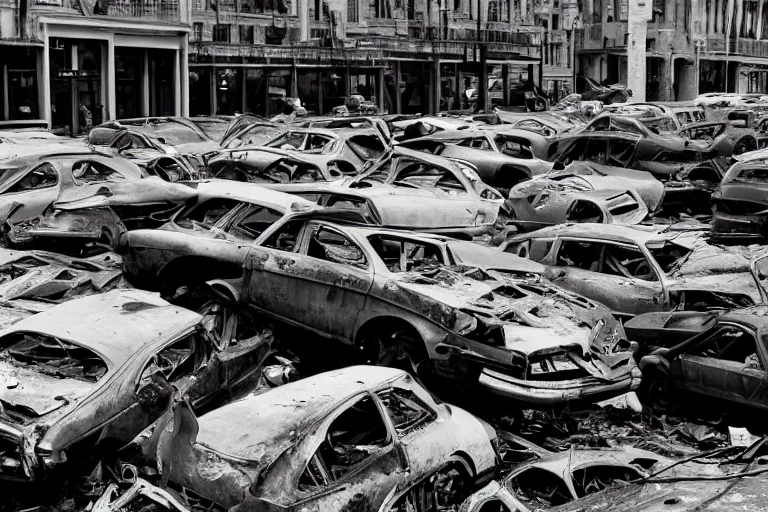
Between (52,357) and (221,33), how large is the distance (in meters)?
34.3

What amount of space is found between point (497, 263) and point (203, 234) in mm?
3074

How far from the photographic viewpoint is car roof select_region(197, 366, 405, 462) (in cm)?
751

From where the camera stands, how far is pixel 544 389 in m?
10.0

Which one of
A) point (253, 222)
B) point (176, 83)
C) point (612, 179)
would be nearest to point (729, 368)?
point (253, 222)

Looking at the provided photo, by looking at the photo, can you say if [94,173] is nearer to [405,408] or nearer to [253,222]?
[253,222]

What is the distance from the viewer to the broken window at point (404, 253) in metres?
11.7

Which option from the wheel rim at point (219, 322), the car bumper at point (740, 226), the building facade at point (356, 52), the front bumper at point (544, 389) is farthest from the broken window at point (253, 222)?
the building facade at point (356, 52)

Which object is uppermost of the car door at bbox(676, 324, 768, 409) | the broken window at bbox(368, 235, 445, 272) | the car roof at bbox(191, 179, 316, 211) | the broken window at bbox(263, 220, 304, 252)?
the car roof at bbox(191, 179, 316, 211)

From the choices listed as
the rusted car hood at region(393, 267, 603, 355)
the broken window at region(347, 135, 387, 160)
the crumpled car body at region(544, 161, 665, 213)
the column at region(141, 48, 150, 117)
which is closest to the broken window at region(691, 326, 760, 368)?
the rusted car hood at region(393, 267, 603, 355)

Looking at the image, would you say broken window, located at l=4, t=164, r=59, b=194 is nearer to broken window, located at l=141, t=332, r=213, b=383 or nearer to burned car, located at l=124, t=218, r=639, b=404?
burned car, located at l=124, t=218, r=639, b=404

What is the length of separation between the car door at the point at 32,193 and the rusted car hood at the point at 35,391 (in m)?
6.94

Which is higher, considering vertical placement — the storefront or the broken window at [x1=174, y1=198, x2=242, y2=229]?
the storefront

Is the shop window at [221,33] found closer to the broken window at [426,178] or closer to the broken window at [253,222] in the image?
the broken window at [426,178]

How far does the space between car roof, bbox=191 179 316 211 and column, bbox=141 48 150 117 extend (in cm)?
2539
